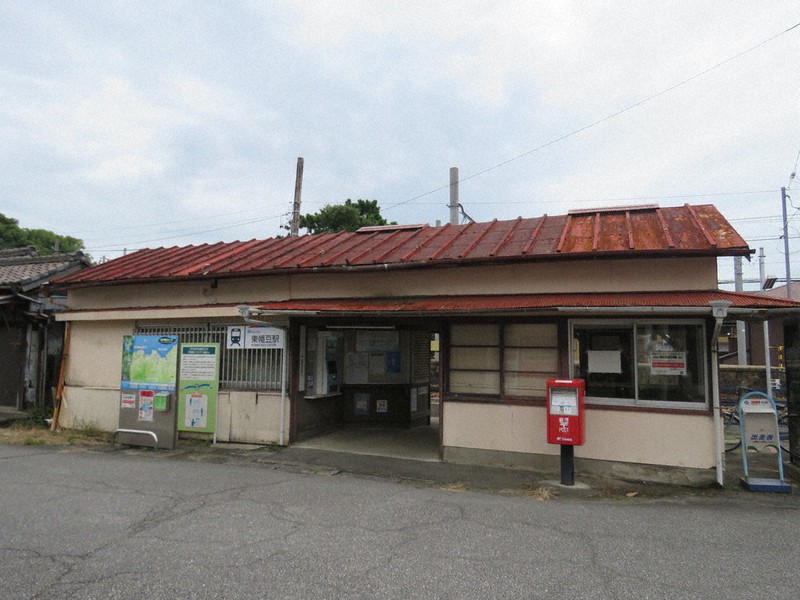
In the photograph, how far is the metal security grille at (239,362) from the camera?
31.0 ft

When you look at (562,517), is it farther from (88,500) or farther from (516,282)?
(88,500)

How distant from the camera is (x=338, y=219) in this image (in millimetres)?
27906

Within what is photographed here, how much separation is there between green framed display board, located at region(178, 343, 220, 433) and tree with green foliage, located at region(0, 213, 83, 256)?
35661 mm

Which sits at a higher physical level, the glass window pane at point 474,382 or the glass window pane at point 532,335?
the glass window pane at point 532,335

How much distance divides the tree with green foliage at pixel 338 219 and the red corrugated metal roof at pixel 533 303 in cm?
1939

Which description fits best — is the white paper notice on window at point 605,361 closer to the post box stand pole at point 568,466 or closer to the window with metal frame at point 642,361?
the window with metal frame at point 642,361

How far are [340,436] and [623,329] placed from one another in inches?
230

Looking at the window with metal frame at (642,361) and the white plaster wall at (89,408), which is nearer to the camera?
the window with metal frame at (642,361)

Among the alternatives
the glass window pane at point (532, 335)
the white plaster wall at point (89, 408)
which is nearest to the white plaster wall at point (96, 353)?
the white plaster wall at point (89, 408)

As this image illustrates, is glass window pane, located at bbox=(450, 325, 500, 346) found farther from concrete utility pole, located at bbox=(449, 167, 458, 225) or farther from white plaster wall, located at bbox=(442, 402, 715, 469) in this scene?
concrete utility pole, located at bbox=(449, 167, 458, 225)

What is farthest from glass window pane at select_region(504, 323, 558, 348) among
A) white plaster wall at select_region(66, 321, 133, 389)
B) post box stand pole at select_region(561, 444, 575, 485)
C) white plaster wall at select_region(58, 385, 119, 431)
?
white plaster wall at select_region(58, 385, 119, 431)

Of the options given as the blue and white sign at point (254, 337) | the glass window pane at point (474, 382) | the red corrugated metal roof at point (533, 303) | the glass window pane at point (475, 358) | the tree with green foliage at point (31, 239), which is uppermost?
the tree with green foliage at point (31, 239)

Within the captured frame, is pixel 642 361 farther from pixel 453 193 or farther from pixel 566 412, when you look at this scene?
pixel 453 193

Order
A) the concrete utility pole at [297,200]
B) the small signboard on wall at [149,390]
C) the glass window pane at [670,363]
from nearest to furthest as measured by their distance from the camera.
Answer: the glass window pane at [670,363], the small signboard on wall at [149,390], the concrete utility pole at [297,200]
